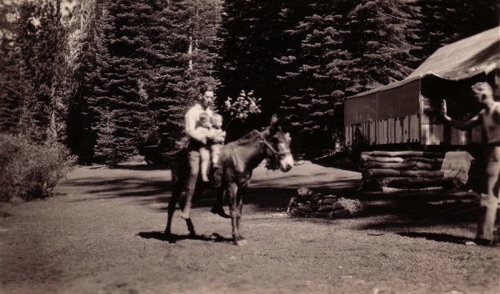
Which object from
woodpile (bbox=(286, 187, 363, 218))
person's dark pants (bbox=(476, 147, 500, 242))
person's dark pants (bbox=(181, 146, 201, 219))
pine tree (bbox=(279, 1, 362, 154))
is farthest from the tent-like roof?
person's dark pants (bbox=(181, 146, 201, 219))

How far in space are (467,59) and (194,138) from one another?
51.2ft

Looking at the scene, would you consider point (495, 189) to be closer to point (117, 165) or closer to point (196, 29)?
point (117, 165)

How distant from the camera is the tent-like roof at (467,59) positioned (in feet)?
57.9

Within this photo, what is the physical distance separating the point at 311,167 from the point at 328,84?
573cm

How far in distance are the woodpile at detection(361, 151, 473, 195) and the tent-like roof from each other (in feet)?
9.81

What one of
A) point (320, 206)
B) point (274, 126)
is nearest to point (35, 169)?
point (320, 206)

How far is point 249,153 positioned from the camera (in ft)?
29.5

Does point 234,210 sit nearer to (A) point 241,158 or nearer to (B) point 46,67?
(A) point 241,158

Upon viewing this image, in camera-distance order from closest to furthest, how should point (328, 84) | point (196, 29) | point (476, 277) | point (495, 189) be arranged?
point (476, 277), point (495, 189), point (328, 84), point (196, 29)

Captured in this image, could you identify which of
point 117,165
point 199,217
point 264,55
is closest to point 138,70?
point 117,165

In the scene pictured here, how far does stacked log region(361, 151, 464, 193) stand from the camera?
1739 cm

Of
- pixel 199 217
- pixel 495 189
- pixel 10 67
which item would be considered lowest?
pixel 199 217

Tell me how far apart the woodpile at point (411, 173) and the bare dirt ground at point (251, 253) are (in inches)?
102

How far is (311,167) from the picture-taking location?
29875 millimetres
